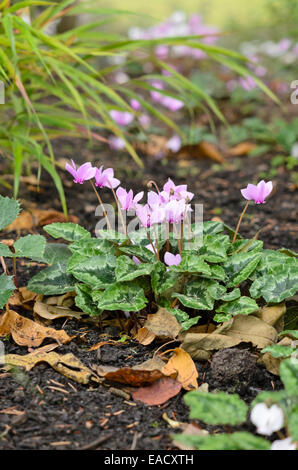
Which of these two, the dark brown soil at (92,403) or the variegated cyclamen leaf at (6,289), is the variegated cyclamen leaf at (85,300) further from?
the variegated cyclamen leaf at (6,289)

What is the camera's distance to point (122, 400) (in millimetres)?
1525

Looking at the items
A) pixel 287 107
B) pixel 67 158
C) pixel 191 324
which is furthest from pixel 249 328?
pixel 287 107

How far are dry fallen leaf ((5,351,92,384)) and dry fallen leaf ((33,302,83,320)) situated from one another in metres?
0.19

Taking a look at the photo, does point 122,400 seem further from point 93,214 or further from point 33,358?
point 93,214

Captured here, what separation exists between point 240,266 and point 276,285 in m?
0.13

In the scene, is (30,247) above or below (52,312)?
above

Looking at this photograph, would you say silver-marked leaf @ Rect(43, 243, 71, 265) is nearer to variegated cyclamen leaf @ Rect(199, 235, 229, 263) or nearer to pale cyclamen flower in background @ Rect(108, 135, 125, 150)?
variegated cyclamen leaf @ Rect(199, 235, 229, 263)

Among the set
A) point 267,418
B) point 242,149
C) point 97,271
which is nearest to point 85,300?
point 97,271

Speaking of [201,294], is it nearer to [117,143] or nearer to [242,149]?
[117,143]

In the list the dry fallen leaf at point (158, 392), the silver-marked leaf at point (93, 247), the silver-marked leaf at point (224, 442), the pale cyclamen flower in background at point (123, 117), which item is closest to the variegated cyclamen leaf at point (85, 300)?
the silver-marked leaf at point (93, 247)

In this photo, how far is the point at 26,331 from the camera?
1792mm

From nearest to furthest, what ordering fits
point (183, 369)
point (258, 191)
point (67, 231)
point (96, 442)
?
point (96, 442), point (183, 369), point (258, 191), point (67, 231)

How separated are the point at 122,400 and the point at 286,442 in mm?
446

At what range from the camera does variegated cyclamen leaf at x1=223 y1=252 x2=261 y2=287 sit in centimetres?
178
